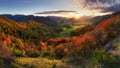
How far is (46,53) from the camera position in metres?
121

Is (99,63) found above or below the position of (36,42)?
above

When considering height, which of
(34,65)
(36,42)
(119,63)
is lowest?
(36,42)

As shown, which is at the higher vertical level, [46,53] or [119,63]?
[119,63]

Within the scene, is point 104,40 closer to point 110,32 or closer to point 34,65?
point 110,32

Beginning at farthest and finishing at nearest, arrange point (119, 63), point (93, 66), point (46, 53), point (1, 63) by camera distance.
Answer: point (46, 53) → point (1, 63) → point (93, 66) → point (119, 63)

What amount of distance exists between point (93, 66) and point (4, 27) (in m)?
119

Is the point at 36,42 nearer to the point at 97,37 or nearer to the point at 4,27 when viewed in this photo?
the point at 4,27

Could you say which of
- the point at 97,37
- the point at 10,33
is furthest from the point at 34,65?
the point at 10,33

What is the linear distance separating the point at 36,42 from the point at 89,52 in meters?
89.4

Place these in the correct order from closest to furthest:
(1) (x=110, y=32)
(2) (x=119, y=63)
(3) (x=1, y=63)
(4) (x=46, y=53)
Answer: (2) (x=119, y=63) < (3) (x=1, y=63) < (1) (x=110, y=32) < (4) (x=46, y=53)

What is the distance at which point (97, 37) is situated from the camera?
113 m

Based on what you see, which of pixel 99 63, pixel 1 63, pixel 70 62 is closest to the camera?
pixel 99 63

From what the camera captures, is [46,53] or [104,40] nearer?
[104,40]

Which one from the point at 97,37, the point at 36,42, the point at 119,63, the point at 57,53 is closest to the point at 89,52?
the point at 97,37
